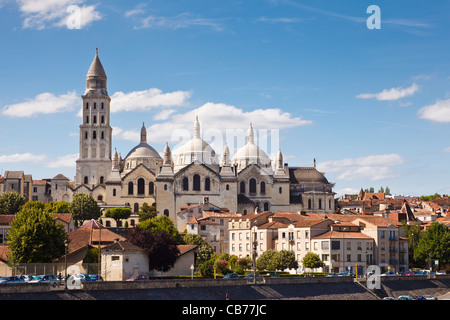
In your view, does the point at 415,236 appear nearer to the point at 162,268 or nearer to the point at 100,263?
the point at 162,268

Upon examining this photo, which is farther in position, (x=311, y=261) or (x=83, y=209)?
(x=83, y=209)

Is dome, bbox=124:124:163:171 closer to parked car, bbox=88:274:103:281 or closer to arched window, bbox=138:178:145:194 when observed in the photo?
arched window, bbox=138:178:145:194

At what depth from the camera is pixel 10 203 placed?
108m

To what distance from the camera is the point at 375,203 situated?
148 metres

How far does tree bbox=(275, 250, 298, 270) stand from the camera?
7331cm

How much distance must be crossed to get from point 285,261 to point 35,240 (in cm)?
2273

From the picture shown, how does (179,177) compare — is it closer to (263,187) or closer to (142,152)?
(263,187)

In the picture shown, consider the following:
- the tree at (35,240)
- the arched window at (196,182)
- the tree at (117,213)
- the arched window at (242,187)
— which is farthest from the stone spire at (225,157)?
the tree at (35,240)

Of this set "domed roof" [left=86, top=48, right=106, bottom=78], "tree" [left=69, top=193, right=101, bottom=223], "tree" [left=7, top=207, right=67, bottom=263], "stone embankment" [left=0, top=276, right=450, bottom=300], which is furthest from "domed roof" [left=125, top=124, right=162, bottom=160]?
"stone embankment" [left=0, top=276, right=450, bottom=300]

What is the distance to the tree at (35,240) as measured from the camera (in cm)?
6388

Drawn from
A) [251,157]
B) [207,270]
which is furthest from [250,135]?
[207,270]

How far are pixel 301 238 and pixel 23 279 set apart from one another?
3306cm

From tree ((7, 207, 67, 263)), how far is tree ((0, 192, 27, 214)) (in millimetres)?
40756
